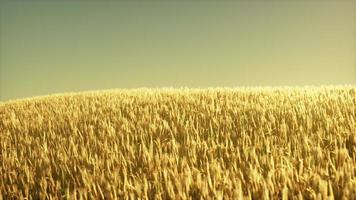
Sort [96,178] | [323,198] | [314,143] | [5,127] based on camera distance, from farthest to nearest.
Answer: [5,127] < [314,143] < [96,178] < [323,198]

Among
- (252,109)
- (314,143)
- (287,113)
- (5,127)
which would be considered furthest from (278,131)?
(5,127)

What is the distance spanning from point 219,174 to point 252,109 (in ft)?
16.8

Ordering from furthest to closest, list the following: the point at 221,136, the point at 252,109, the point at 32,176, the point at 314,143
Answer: the point at 252,109 < the point at 221,136 < the point at 314,143 < the point at 32,176

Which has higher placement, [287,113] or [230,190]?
[287,113]


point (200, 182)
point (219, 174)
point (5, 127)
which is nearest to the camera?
point (200, 182)

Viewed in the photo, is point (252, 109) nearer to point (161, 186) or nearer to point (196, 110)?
point (196, 110)

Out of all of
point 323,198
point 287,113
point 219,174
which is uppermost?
point 287,113

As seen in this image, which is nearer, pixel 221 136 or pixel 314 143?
pixel 314 143

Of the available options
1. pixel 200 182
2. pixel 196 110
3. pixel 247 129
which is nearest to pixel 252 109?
pixel 196 110

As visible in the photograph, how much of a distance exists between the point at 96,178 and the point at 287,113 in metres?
4.36

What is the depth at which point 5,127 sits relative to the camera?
33.4ft

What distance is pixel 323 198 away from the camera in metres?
3.18

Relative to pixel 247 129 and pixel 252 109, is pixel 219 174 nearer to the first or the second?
pixel 247 129

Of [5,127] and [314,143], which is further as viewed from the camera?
[5,127]
